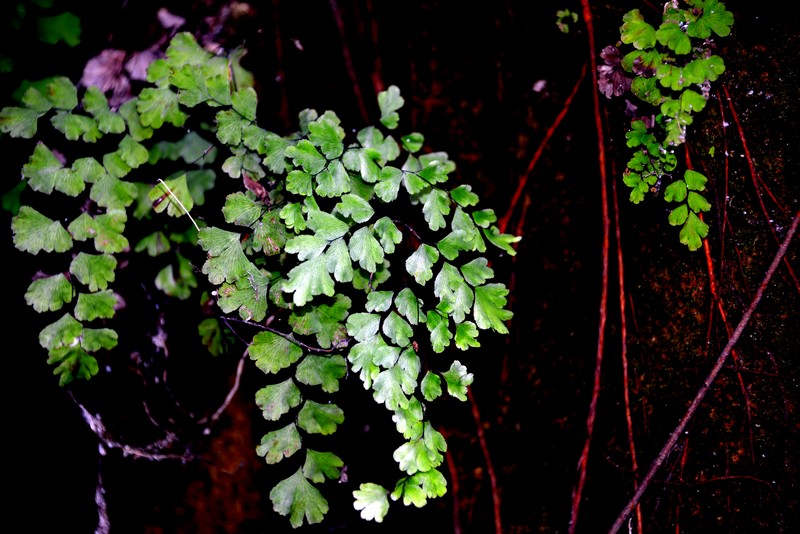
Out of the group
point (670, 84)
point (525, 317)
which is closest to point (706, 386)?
point (525, 317)

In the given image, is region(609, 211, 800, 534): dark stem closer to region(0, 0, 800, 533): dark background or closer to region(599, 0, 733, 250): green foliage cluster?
region(0, 0, 800, 533): dark background

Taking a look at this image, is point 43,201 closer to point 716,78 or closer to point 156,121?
point 156,121

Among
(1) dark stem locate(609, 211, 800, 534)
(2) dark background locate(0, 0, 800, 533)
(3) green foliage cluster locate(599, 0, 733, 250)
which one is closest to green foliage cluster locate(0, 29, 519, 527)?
(2) dark background locate(0, 0, 800, 533)

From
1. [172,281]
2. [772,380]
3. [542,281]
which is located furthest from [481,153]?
[172,281]

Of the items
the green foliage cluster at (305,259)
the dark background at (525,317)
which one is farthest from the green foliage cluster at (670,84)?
the green foliage cluster at (305,259)

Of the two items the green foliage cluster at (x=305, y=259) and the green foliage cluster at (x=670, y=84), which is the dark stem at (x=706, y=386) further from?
the green foliage cluster at (x=305, y=259)

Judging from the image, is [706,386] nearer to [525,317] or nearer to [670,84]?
[525,317]
